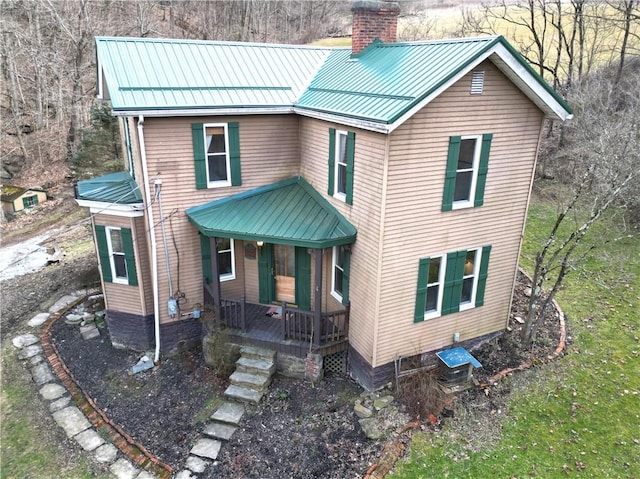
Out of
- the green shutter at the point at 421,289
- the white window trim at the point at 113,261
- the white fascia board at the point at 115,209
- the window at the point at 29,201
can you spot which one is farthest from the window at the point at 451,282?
the window at the point at 29,201

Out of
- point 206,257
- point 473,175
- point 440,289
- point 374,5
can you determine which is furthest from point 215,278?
point 374,5

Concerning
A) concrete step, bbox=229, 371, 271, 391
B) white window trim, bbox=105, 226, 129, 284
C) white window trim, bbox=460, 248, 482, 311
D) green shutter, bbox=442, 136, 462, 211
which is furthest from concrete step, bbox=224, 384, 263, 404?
green shutter, bbox=442, 136, 462, 211

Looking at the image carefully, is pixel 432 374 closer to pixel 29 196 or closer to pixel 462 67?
pixel 462 67

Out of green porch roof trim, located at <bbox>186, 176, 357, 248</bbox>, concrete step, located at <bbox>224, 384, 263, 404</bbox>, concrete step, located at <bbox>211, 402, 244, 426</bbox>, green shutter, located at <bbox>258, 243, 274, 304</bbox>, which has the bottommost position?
concrete step, located at <bbox>211, 402, 244, 426</bbox>

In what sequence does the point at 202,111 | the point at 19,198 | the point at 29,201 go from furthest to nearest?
the point at 29,201 < the point at 19,198 < the point at 202,111

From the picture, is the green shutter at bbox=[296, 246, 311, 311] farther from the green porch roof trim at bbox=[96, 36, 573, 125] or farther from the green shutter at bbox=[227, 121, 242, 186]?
the green porch roof trim at bbox=[96, 36, 573, 125]

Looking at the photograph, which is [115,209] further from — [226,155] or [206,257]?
[226,155]
